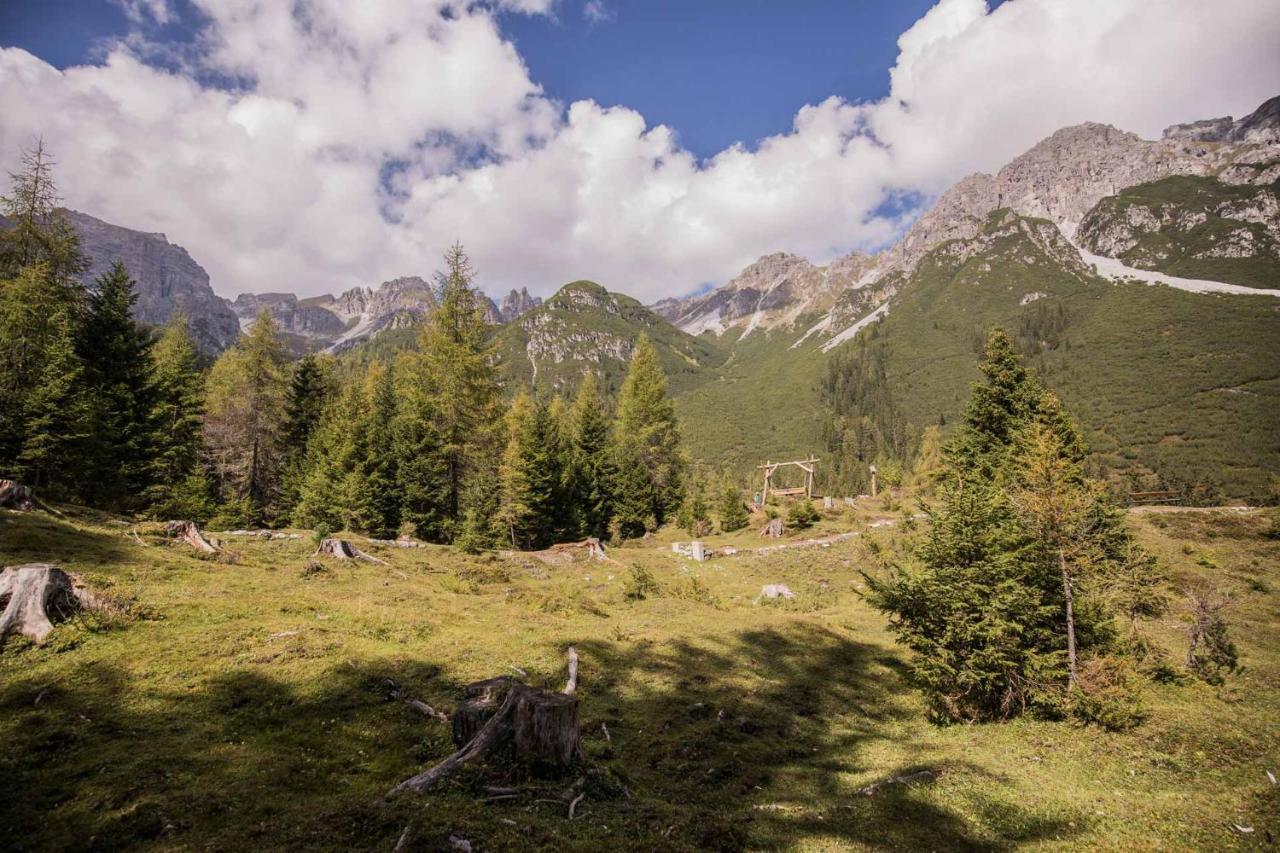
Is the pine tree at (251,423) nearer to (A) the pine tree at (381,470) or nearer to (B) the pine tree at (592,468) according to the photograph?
(A) the pine tree at (381,470)

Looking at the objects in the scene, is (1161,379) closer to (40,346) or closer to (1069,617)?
(1069,617)

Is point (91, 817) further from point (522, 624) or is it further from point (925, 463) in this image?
point (925, 463)

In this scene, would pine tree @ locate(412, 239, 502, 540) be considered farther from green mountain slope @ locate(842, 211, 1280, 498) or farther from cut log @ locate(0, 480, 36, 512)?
green mountain slope @ locate(842, 211, 1280, 498)

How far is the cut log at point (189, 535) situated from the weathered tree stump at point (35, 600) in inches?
363

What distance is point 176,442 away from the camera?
37562 millimetres

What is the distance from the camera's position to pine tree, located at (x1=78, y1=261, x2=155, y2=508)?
29.6 metres

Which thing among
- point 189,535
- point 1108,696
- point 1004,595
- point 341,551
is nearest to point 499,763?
point 1004,595

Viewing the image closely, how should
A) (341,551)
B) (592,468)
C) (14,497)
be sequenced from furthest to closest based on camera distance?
→ (592,468) < (341,551) < (14,497)

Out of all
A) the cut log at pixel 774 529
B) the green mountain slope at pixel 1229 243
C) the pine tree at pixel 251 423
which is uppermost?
the green mountain slope at pixel 1229 243

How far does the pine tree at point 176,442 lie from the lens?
30.7m

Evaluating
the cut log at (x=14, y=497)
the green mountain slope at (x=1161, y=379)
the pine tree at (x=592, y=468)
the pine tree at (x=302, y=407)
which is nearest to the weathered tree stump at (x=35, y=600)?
the cut log at (x=14, y=497)

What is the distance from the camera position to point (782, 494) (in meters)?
58.1

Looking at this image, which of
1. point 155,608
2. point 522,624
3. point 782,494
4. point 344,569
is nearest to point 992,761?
point 522,624

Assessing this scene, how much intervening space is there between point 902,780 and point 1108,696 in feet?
20.3
